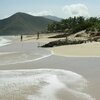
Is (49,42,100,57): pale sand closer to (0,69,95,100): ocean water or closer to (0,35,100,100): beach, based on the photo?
(0,35,100,100): beach

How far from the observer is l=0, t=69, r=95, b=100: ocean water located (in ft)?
33.5

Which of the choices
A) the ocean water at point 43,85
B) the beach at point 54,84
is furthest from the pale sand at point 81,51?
the ocean water at point 43,85

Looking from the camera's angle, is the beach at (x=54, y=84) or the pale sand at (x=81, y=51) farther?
the pale sand at (x=81, y=51)

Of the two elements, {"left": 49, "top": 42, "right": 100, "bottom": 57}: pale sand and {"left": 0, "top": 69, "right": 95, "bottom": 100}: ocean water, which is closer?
{"left": 0, "top": 69, "right": 95, "bottom": 100}: ocean water

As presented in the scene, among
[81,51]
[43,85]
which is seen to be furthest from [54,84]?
[81,51]

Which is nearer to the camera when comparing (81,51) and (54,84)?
(54,84)

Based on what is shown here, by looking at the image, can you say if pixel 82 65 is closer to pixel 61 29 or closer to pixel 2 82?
pixel 2 82

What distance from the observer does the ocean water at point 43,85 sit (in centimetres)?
1022

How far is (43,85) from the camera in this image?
1211cm

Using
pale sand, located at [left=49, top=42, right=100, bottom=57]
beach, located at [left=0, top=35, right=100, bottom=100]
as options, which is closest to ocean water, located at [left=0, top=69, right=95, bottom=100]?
beach, located at [left=0, top=35, right=100, bottom=100]

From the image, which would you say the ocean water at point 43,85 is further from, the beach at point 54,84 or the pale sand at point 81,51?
the pale sand at point 81,51

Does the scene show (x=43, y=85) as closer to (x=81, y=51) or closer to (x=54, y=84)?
(x=54, y=84)

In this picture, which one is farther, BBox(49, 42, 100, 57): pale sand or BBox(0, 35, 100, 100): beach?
BBox(49, 42, 100, 57): pale sand

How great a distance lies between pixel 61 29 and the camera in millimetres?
110188
